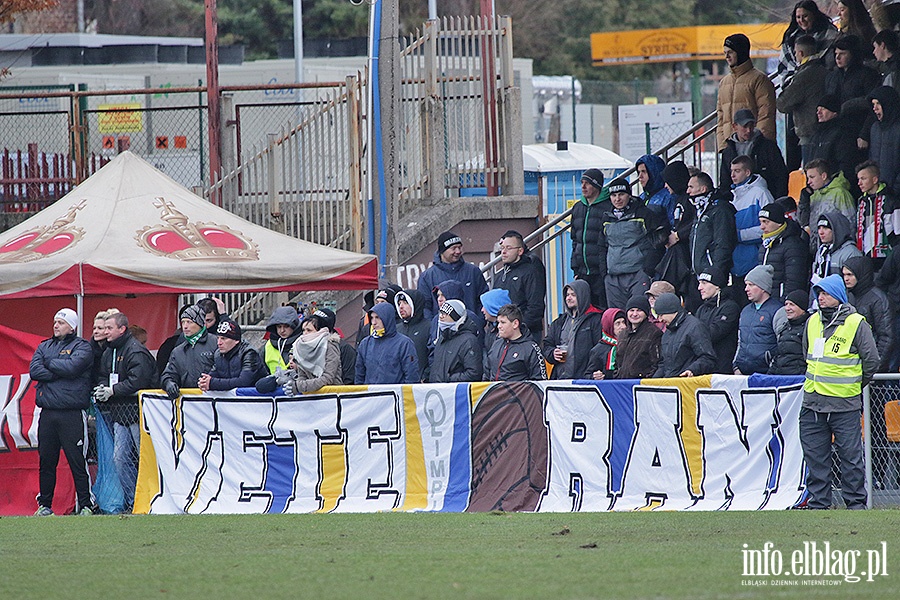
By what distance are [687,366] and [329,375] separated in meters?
3.15

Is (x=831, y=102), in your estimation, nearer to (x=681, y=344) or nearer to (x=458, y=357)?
(x=681, y=344)

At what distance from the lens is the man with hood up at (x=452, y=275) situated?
48.3 feet

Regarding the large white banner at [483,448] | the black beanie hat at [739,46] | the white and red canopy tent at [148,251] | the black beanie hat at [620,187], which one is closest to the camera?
the large white banner at [483,448]

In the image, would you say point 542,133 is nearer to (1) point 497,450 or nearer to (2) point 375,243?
(2) point 375,243

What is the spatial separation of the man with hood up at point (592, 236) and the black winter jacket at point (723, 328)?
6.85 feet

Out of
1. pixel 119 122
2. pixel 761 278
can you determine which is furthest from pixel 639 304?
pixel 119 122

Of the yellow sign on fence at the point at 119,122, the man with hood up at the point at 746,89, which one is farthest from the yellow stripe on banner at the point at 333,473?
the yellow sign on fence at the point at 119,122

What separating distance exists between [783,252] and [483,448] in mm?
3372

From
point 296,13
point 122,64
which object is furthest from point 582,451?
point 122,64

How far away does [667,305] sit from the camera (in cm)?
1200

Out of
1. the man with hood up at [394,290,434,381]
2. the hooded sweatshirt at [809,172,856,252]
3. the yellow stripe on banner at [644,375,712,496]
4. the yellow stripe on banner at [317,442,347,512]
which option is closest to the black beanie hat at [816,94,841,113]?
the hooded sweatshirt at [809,172,856,252]

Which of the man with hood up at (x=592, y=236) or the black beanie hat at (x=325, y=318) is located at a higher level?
the man with hood up at (x=592, y=236)

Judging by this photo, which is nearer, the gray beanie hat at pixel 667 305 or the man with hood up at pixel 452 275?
the gray beanie hat at pixel 667 305

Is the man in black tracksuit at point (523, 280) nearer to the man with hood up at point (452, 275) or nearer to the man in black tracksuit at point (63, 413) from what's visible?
the man with hood up at point (452, 275)
